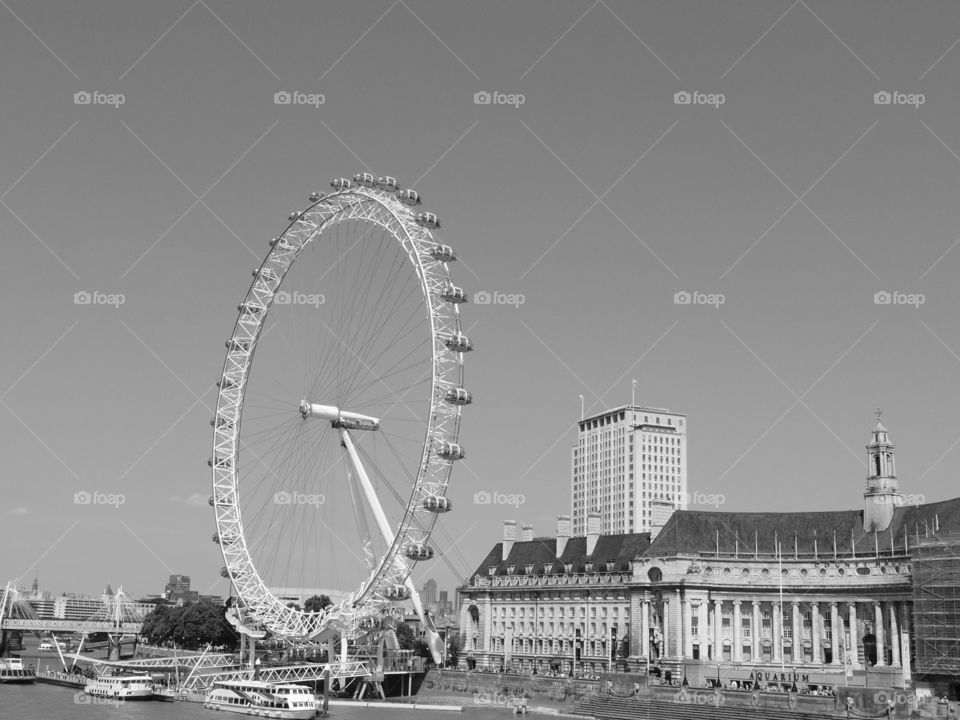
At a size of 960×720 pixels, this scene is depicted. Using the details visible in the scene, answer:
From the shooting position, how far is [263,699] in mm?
65500

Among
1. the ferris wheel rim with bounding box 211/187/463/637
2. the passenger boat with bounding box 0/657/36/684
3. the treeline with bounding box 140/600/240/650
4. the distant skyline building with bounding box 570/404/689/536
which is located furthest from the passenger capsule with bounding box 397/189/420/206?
the distant skyline building with bounding box 570/404/689/536

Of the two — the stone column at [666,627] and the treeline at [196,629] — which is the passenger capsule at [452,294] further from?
the treeline at [196,629]

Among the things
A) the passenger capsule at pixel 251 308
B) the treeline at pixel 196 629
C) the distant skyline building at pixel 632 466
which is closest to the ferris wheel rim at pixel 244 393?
the passenger capsule at pixel 251 308

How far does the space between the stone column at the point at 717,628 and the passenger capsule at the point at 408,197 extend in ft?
140

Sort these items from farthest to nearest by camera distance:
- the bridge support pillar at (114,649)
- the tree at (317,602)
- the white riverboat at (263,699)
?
1. the bridge support pillar at (114,649)
2. the tree at (317,602)
3. the white riverboat at (263,699)

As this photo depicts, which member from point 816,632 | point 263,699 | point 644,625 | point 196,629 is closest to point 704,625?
point 644,625

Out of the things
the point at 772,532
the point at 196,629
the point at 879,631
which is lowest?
the point at 196,629

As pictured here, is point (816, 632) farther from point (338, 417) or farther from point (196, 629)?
point (196, 629)

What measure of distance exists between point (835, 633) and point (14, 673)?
232ft

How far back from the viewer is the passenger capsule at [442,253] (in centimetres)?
6900

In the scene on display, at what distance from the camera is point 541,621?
342ft

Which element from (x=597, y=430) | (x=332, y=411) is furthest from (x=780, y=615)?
(x=597, y=430)

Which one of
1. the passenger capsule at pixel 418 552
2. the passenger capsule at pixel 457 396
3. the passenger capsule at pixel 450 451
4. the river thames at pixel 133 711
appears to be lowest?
the river thames at pixel 133 711

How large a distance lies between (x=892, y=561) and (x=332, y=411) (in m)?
44.7
